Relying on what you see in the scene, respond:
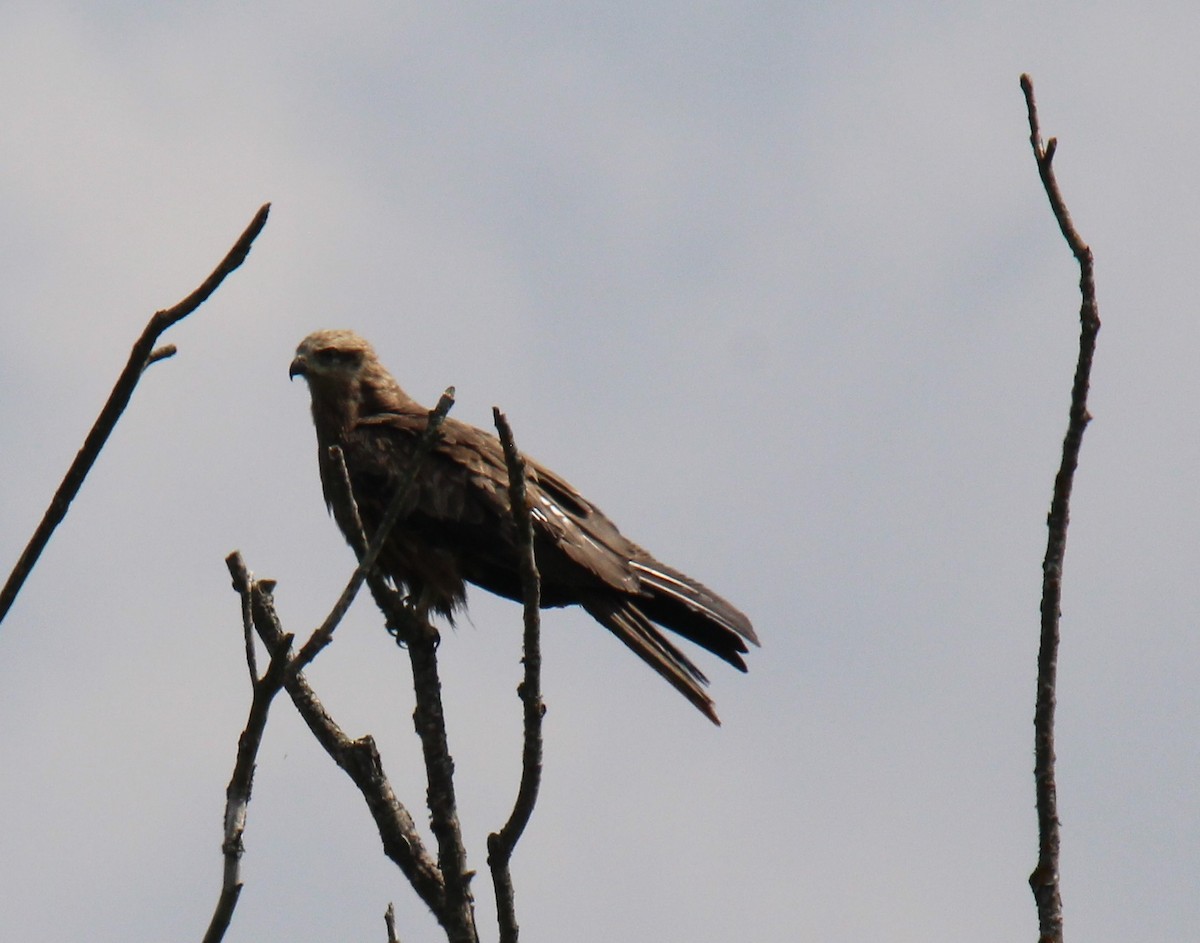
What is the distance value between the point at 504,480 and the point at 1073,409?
13.9 ft

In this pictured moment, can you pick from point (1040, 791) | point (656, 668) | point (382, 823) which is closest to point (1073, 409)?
point (1040, 791)

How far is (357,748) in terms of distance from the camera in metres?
4.63

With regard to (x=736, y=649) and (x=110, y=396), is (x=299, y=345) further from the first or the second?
(x=110, y=396)

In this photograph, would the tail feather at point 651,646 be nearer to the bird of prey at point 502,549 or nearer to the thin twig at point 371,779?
the bird of prey at point 502,549

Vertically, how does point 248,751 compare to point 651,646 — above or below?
below

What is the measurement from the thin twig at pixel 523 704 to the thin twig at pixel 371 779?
906 mm

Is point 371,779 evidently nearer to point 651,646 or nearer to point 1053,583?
point 651,646

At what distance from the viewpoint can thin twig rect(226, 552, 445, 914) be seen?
440 cm

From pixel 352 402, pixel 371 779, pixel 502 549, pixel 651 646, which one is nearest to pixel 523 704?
pixel 371 779

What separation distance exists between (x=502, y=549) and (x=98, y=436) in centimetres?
524

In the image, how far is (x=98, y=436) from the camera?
1.43m

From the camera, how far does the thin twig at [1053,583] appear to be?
254 centimetres

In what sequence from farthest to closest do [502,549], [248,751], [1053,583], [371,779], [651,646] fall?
[502,549] < [651,646] < [371,779] < [1053,583] < [248,751]

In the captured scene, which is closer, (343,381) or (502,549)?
(502,549)
